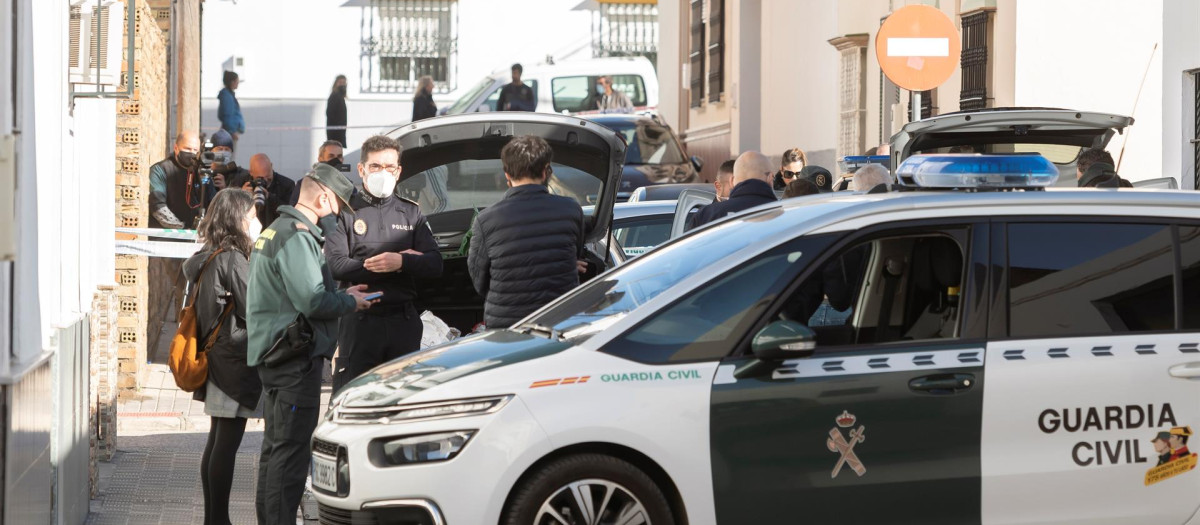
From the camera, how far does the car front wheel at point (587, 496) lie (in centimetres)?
603

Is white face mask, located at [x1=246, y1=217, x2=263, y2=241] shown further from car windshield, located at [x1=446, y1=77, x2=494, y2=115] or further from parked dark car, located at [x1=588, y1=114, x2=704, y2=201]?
car windshield, located at [x1=446, y1=77, x2=494, y2=115]

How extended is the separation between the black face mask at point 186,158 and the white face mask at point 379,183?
6.95 m

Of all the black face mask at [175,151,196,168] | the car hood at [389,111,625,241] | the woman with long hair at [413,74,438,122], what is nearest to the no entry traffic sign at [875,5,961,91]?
the car hood at [389,111,625,241]

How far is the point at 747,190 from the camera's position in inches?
394

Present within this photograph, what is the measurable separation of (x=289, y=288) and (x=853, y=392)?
8.84 feet

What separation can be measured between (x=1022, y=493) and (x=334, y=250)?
3.99 metres

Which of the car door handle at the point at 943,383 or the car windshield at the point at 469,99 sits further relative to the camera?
the car windshield at the point at 469,99

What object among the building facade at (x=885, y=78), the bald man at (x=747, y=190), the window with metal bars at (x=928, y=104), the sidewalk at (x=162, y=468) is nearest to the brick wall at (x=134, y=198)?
the sidewalk at (x=162, y=468)

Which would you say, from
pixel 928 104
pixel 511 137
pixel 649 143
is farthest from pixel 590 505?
pixel 649 143

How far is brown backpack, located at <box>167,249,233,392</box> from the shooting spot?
827 centimetres

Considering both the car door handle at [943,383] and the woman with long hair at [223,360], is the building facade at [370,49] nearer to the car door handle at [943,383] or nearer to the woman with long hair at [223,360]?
the woman with long hair at [223,360]

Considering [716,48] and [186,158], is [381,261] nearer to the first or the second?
[186,158]

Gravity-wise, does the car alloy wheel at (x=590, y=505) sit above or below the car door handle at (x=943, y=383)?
below

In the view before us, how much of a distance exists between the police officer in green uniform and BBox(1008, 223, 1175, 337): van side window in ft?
9.83
